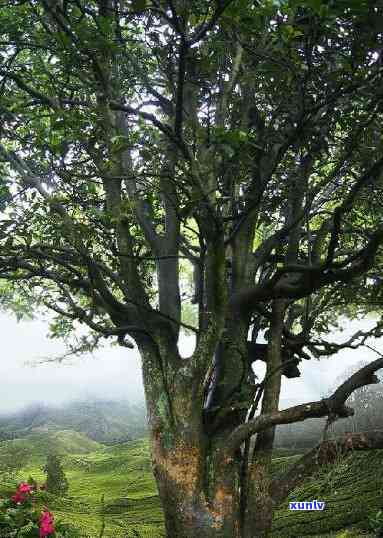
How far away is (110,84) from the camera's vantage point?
3945 mm

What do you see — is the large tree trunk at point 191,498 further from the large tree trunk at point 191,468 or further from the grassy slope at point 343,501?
the grassy slope at point 343,501

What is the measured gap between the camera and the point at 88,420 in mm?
26828

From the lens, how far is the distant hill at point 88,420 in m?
24.8

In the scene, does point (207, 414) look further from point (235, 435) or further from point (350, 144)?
point (350, 144)

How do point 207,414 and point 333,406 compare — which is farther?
point 207,414

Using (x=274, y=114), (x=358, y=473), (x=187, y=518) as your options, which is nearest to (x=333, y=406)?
(x=187, y=518)

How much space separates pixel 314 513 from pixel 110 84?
6.70 m

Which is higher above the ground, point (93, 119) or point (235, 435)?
point (93, 119)

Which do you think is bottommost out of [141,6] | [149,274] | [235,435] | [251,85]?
[235,435]

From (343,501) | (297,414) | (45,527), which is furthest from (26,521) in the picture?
(343,501)

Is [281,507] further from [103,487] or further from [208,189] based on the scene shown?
[208,189]

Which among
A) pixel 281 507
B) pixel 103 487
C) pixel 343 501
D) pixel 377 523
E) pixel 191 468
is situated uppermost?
pixel 191 468

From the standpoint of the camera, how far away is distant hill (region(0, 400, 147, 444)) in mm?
24764

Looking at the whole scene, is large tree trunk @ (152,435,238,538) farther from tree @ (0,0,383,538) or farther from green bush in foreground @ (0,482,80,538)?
green bush in foreground @ (0,482,80,538)
